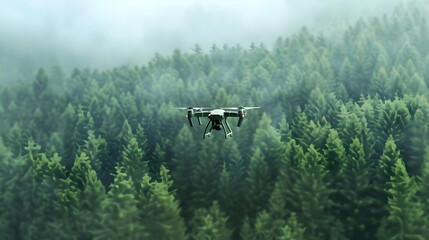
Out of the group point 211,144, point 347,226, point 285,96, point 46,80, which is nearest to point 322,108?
point 285,96

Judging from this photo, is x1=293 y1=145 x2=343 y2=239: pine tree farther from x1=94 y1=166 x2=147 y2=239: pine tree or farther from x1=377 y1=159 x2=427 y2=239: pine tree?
x1=94 y1=166 x2=147 y2=239: pine tree

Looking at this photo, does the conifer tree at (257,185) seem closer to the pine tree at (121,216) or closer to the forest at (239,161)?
the forest at (239,161)

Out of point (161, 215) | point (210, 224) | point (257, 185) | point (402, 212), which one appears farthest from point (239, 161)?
point (402, 212)

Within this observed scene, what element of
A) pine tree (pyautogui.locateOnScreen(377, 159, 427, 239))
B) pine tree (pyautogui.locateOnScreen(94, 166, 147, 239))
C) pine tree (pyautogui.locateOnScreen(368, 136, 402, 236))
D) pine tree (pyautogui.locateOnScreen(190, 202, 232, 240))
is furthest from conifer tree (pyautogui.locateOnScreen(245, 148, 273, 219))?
pine tree (pyautogui.locateOnScreen(377, 159, 427, 239))

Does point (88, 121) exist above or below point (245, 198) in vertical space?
above

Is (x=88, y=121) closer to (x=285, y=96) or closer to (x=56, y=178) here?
(x=56, y=178)

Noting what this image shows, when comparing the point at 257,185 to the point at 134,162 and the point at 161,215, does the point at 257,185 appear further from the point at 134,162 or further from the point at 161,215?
the point at 134,162

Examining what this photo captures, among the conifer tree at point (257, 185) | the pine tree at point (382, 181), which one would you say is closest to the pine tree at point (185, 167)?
the conifer tree at point (257, 185)

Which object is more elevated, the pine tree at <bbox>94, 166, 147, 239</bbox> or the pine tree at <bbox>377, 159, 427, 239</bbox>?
the pine tree at <bbox>94, 166, 147, 239</bbox>
